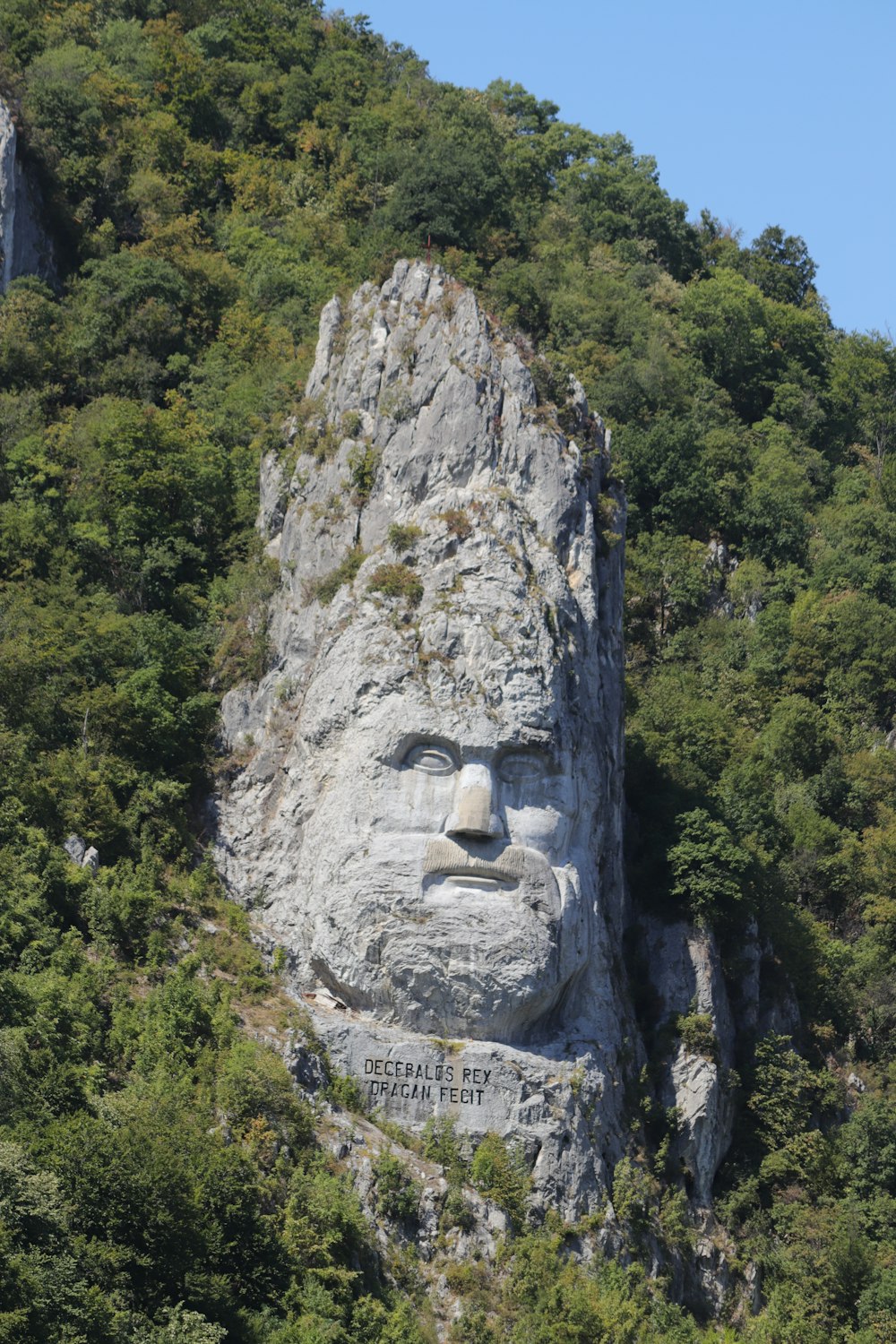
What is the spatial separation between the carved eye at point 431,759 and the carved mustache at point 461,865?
54.4 inches

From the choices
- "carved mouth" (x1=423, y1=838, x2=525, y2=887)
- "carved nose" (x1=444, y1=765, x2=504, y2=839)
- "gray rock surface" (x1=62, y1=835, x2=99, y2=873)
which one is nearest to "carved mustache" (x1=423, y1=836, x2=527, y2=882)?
"carved mouth" (x1=423, y1=838, x2=525, y2=887)

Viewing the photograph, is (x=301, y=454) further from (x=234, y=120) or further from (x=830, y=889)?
(x=234, y=120)

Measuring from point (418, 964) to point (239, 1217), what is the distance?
618 centimetres

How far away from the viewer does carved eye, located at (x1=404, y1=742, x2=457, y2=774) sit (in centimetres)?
4062

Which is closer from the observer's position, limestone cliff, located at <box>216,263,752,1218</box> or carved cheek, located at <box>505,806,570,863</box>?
limestone cliff, located at <box>216,263,752,1218</box>

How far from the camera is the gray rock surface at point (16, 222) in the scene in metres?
56.3

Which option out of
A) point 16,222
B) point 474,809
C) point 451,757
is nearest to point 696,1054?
point 474,809

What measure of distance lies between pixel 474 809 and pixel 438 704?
2101 millimetres

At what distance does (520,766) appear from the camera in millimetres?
40875

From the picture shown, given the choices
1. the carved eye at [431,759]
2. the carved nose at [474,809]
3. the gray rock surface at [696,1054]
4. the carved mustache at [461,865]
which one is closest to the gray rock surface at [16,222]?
the carved eye at [431,759]

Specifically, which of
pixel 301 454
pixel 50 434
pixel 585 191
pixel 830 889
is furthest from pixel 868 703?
pixel 585 191

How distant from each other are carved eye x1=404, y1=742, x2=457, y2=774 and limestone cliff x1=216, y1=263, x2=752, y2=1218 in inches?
2.2

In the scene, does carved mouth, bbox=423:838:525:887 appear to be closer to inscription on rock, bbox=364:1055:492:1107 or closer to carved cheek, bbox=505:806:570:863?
carved cheek, bbox=505:806:570:863

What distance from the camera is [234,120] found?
7044 centimetres
